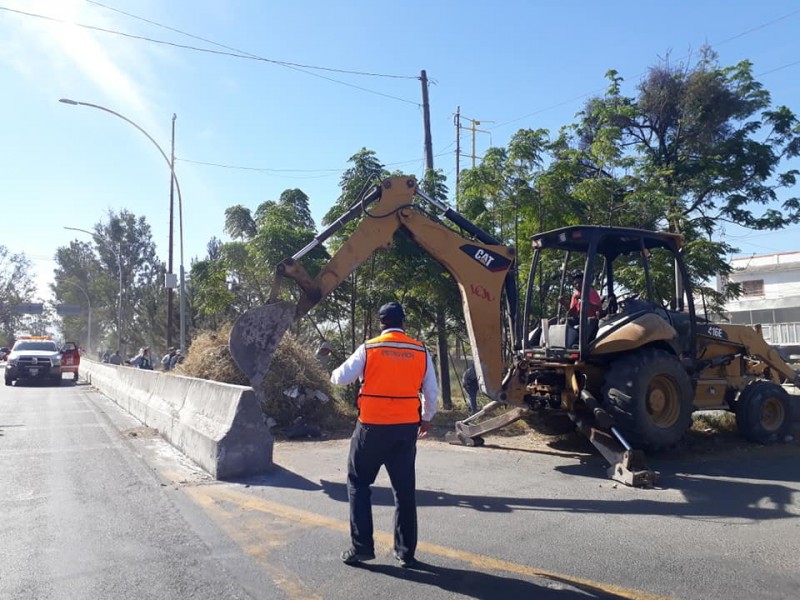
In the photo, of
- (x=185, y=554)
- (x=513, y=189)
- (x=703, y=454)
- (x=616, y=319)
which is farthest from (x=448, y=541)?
(x=513, y=189)

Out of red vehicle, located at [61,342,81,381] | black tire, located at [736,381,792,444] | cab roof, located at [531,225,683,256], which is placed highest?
cab roof, located at [531,225,683,256]

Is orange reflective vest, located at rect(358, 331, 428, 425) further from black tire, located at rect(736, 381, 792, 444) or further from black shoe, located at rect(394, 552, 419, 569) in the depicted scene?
black tire, located at rect(736, 381, 792, 444)

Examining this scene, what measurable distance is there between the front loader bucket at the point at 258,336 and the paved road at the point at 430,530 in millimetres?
1329

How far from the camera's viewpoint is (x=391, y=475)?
5.14m

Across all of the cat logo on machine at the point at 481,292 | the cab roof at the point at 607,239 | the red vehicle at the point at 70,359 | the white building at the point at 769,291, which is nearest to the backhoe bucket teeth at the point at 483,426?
the cat logo on machine at the point at 481,292

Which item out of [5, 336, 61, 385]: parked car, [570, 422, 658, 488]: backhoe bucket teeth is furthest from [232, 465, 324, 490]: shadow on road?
[5, 336, 61, 385]: parked car

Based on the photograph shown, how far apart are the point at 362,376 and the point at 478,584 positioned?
1.67 m

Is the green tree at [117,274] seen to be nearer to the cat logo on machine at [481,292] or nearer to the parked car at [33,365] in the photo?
the parked car at [33,365]

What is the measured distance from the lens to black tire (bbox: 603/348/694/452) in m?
8.14

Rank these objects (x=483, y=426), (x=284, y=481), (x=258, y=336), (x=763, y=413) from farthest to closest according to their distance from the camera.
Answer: (x=483, y=426) → (x=763, y=413) → (x=258, y=336) → (x=284, y=481)

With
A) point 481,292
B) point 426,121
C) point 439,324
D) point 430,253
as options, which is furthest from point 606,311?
point 426,121

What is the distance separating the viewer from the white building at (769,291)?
104ft

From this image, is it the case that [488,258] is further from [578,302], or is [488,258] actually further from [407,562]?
[407,562]

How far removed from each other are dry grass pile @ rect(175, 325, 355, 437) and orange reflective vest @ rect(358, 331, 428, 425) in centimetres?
690
